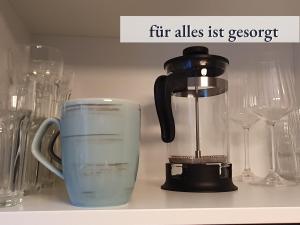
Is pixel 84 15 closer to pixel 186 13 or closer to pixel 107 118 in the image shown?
pixel 186 13

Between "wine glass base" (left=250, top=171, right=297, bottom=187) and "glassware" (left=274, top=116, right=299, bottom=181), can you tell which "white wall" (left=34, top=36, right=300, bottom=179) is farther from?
"wine glass base" (left=250, top=171, right=297, bottom=187)

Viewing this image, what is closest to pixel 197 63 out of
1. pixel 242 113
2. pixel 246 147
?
pixel 242 113

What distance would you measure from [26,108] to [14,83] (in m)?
0.10

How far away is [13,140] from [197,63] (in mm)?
332

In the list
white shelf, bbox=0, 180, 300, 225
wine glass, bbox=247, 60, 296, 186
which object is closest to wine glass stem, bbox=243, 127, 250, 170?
wine glass, bbox=247, 60, 296, 186

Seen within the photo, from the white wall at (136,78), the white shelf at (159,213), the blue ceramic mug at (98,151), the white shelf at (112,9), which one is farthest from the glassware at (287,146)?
the blue ceramic mug at (98,151)

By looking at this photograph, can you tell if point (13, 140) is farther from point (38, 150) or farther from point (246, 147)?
point (246, 147)

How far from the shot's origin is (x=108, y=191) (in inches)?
19.7

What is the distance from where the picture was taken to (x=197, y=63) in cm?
70

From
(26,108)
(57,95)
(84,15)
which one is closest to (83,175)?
(26,108)

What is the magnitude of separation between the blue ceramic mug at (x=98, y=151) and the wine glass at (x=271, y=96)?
1.13 feet

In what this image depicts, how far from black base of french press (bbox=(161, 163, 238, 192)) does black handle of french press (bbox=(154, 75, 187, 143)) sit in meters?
0.07

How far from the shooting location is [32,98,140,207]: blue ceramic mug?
0.50 meters

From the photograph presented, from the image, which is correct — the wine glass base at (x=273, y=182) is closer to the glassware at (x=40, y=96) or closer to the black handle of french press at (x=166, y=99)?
the black handle of french press at (x=166, y=99)
